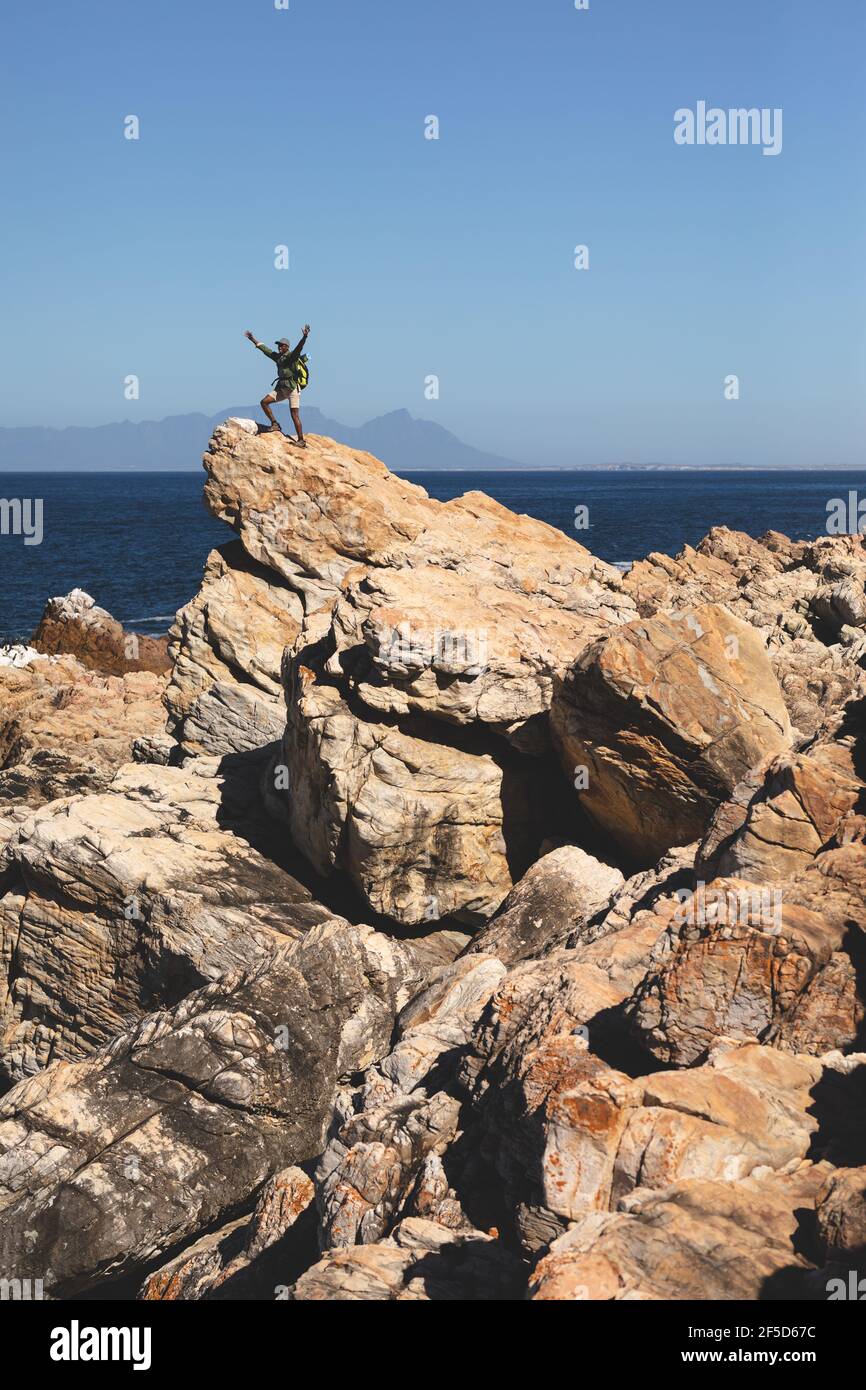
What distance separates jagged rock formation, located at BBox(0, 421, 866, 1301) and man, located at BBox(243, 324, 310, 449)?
819mm

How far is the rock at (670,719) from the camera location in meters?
15.4

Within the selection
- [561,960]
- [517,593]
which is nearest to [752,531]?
[517,593]

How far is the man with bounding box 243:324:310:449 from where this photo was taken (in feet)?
77.6

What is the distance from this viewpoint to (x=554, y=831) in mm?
17969

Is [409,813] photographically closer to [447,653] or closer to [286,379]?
[447,653]

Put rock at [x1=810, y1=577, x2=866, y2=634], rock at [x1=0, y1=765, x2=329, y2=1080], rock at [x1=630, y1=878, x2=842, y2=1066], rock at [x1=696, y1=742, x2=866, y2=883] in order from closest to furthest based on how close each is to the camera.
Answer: rock at [x1=630, y1=878, x2=842, y2=1066] < rock at [x1=696, y1=742, x2=866, y2=883] < rock at [x1=0, y1=765, x2=329, y2=1080] < rock at [x1=810, y1=577, x2=866, y2=634]

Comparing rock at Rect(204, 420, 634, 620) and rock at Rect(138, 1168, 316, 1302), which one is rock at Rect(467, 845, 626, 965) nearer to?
rock at Rect(138, 1168, 316, 1302)

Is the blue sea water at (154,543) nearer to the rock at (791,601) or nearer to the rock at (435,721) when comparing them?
the rock at (791,601)

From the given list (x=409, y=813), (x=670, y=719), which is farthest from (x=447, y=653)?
(x=670, y=719)

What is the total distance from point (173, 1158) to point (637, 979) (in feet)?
18.6

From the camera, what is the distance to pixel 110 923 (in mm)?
16484

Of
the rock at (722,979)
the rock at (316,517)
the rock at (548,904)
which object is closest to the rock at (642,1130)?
the rock at (722,979)

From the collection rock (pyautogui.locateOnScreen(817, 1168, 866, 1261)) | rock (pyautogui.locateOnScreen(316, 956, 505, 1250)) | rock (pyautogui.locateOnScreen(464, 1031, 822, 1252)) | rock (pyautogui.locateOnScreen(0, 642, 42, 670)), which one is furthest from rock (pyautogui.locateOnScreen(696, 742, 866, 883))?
rock (pyautogui.locateOnScreen(0, 642, 42, 670))
